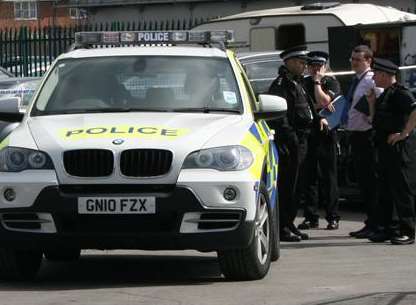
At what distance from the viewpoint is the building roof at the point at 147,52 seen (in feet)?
31.2

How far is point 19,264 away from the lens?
337 inches

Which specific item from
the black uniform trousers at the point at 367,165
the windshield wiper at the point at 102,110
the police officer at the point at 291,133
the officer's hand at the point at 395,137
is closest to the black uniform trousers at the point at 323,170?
the black uniform trousers at the point at 367,165

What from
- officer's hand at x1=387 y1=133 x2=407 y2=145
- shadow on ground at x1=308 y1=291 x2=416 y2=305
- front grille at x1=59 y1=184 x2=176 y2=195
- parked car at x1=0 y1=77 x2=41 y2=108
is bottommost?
shadow on ground at x1=308 y1=291 x2=416 y2=305

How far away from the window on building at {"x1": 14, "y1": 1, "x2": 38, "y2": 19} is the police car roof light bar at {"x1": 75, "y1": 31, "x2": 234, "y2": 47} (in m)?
78.9

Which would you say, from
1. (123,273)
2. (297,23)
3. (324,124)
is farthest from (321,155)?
(297,23)

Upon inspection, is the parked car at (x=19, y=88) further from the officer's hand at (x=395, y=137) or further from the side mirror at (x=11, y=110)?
the side mirror at (x=11, y=110)

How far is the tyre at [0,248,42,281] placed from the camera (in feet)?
27.8

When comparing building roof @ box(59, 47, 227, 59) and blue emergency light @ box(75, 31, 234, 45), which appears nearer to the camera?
building roof @ box(59, 47, 227, 59)

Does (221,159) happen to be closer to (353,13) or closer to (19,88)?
(19,88)

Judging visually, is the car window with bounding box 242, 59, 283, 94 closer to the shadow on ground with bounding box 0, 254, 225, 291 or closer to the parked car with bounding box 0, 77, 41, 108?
the parked car with bounding box 0, 77, 41, 108

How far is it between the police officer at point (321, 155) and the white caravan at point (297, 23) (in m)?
5.84

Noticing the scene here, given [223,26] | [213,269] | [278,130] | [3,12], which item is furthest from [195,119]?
[3,12]

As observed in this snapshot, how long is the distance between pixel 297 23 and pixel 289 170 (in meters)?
7.86

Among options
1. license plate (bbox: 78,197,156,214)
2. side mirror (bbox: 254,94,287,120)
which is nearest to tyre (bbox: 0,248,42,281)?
license plate (bbox: 78,197,156,214)
